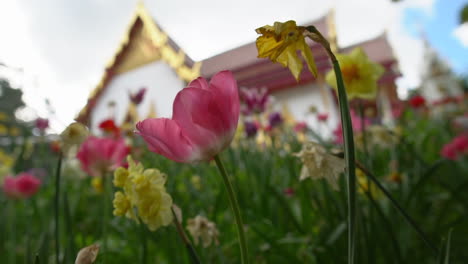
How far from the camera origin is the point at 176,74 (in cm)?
55

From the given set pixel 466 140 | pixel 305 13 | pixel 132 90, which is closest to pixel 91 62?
pixel 305 13

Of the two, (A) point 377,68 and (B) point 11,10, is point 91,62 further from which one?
(A) point 377,68

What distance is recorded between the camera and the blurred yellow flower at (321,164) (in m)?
0.33

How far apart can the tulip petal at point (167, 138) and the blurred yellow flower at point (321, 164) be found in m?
0.13

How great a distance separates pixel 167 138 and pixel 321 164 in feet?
0.54

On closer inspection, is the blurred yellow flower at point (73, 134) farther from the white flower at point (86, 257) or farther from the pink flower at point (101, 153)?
the pink flower at point (101, 153)

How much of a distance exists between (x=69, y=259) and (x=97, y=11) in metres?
0.37

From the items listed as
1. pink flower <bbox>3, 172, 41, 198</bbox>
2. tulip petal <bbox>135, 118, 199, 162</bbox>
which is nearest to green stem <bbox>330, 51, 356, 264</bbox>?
tulip petal <bbox>135, 118, 199, 162</bbox>

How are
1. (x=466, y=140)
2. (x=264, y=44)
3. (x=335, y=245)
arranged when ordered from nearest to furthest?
(x=264, y=44), (x=335, y=245), (x=466, y=140)

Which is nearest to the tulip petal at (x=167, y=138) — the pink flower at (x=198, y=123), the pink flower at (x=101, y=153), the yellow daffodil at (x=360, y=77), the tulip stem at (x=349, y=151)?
the pink flower at (x=198, y=123)

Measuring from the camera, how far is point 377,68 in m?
0.53

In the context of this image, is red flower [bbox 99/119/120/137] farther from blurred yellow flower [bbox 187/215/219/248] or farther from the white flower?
the white flower

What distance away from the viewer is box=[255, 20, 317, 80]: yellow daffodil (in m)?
0.21

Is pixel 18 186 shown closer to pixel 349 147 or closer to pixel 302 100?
pixel 349 147
